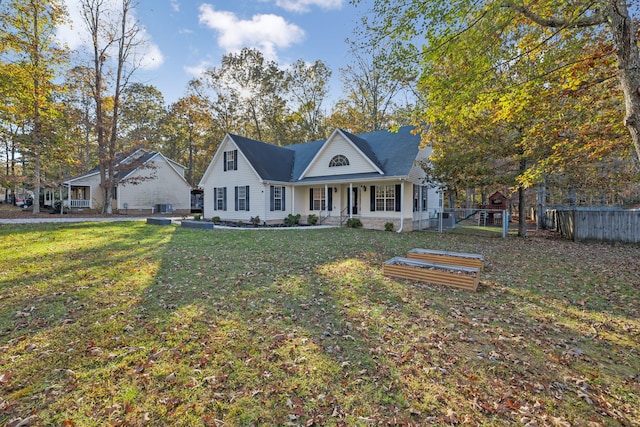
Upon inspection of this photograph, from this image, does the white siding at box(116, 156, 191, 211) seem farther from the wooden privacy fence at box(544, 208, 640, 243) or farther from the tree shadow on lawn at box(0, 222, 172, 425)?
the wooden privacy fence at box(544, 208, 640, 243)

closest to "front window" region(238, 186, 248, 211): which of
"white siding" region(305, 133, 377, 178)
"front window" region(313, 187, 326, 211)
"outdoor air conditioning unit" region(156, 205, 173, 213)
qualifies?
"white siding" region(305, 133, 377, 178)

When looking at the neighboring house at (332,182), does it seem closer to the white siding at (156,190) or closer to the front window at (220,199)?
the front window at (220,199)

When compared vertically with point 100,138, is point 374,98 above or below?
above

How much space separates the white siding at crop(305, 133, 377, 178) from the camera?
1816cm

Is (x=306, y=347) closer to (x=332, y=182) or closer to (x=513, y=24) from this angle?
(x=513, y=24)

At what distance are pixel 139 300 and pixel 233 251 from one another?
4551mm

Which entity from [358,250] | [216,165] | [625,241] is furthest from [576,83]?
[216,165]

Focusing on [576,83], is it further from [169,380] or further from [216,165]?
[216,165]

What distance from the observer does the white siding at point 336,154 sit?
18156 mm

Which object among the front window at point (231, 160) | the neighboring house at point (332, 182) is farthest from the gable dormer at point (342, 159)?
the front window at point (231, 160)

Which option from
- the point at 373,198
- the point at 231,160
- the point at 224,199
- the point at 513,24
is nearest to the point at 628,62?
the point at 513,24

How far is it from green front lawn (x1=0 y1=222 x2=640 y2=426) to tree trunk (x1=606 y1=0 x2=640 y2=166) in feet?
10.3

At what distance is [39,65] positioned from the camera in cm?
1820

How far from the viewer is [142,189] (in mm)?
28750
